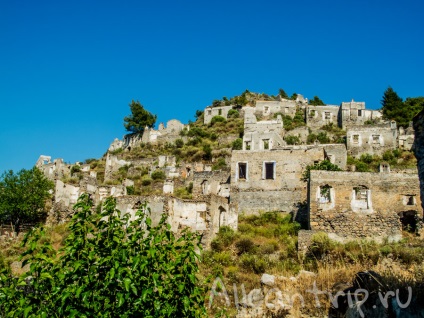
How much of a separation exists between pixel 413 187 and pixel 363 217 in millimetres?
3183

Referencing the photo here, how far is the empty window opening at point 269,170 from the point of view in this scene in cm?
3241

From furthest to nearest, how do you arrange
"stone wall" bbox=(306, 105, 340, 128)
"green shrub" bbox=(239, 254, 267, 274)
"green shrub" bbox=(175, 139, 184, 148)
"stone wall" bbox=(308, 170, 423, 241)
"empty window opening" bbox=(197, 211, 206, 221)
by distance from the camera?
"stone wall" bbox=(306, 105, 340, 128), "green shrub" bbox=(175, 139, 184, 148), "empty window opening" bbox=(197, 211, 206, 221), "stone wall" bbox=(308, 170, 423, 241), "green shrub" bbox=(239, 254, 267, 274)

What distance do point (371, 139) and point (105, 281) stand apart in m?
44.9

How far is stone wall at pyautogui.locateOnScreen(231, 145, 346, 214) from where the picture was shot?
102ft

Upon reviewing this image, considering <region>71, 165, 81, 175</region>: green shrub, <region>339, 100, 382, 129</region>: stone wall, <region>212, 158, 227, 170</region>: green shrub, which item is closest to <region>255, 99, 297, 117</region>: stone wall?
<region>339, 100, 382, 129</region>: stone wall

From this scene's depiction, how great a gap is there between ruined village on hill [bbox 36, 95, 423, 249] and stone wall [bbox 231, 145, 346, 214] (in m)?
0.07

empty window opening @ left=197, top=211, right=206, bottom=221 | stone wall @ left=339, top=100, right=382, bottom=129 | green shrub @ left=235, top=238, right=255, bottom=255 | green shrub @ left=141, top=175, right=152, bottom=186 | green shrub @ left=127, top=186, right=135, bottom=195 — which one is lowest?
green shrub @ left=235, top=238, right=255, bottom=255

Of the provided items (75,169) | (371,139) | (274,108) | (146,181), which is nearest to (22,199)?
(146,181)

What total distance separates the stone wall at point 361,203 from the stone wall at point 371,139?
919 inches

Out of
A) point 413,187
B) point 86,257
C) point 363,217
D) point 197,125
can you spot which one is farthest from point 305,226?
point 197,125

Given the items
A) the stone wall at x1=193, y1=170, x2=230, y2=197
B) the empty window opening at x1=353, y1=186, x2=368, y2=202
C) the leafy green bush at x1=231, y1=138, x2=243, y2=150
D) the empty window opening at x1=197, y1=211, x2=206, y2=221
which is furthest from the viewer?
the leafy green bush at x1=231, y1=138, x2=243, y2=150

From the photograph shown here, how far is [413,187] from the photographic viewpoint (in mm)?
23828

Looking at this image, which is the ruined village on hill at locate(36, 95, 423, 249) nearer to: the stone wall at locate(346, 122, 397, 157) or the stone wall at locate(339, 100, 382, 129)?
the stone wall at locate(346, 122, 397, 157)

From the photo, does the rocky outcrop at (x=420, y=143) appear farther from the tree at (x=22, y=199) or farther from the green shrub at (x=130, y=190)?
the green shrub at (x=130, y=190)
